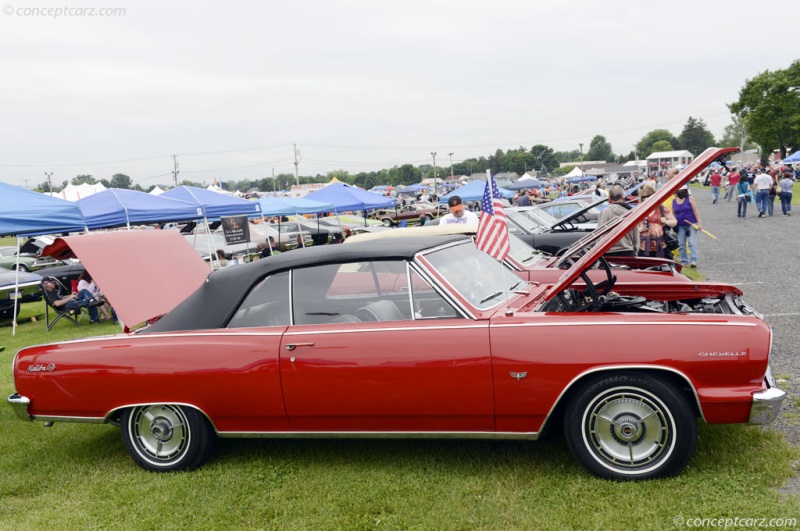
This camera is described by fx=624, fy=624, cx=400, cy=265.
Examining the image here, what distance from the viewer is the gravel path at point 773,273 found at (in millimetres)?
4871

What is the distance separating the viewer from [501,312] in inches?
151

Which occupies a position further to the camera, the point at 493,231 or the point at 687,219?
the point at 687,219

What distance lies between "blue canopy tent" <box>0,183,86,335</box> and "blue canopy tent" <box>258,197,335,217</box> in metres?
7.72

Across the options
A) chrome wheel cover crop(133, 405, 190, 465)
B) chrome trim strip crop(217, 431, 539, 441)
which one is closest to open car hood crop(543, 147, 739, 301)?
chrome trim strip crop(217, 431, 539, 441)

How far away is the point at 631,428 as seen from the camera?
3477 mm

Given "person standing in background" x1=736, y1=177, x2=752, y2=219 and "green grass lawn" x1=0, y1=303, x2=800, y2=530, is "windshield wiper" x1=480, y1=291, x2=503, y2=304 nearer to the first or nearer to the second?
"green grass lawn" x1=0, y1=303, x2=800, y2=530

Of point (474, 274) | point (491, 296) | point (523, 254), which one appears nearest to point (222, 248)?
point (523, 254)

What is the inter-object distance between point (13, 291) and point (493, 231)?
36.8 feet

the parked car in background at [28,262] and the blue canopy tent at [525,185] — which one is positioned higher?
the blue canopy tent at [525,185]

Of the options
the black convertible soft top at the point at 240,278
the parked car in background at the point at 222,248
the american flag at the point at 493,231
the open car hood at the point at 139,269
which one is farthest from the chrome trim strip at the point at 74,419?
the parked car in background at the point at 222,248

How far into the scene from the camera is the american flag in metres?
4.53

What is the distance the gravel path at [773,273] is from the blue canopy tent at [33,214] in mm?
9838

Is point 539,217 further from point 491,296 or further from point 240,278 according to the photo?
point 240,278

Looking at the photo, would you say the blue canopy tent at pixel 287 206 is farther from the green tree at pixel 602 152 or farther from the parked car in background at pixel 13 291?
the green tree at pixel 602 152
